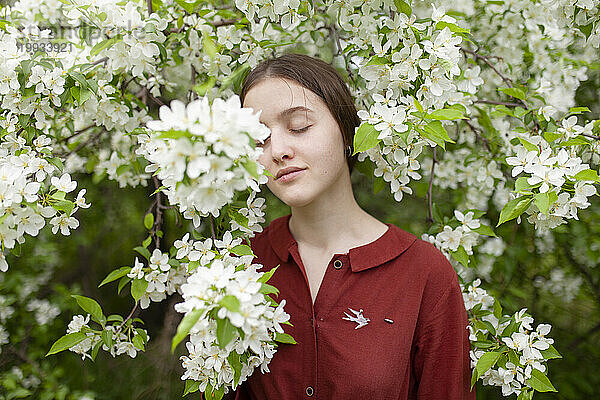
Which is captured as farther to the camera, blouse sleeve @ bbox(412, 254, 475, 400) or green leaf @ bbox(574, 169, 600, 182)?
blouse sleeve @ bbox(412, 254, 475, 400)

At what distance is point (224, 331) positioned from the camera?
3.39 ft

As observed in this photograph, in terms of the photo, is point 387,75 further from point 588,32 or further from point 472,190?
point 472,190

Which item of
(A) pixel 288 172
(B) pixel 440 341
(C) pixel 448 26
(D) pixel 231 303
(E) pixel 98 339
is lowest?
Result: (E) pixel 98 339

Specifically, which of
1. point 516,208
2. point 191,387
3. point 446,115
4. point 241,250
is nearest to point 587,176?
point 516,208

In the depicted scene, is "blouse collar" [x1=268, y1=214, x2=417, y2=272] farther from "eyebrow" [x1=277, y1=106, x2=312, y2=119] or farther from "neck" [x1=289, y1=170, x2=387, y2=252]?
"eyebrow" [x1=277, y1=106, x2=312, y2=119]

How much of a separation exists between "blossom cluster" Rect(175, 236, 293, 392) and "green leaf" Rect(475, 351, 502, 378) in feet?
1.73

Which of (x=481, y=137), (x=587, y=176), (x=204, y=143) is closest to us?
(x=204, y=143)

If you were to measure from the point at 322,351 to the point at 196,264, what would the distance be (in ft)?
1.31

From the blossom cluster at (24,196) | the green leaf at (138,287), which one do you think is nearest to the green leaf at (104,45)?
the blossom cluster at (24,196)

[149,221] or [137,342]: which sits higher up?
[149,221]

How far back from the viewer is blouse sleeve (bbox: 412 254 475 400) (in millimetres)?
1479

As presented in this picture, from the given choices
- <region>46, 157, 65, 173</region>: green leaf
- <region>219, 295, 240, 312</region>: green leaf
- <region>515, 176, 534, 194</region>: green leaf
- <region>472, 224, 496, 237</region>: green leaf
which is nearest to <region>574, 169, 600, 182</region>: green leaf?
<region>515, 176, 534, 194</region>: green leaf

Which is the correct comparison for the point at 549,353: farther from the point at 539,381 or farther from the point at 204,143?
the point at 204,143

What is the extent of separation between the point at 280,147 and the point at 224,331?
1.64 ft
